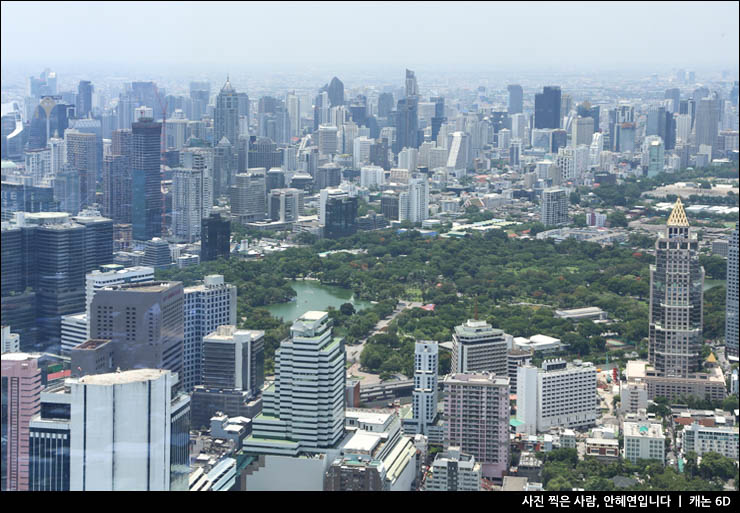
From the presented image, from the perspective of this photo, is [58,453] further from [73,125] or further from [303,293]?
[73,125]

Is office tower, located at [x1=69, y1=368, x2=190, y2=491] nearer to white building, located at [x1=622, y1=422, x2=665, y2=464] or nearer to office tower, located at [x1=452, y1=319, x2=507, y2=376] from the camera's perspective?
white building, located at [x1=622, y1=422, x2=665, y2=464]

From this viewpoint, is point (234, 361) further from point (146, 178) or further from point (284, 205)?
point (284, 205)

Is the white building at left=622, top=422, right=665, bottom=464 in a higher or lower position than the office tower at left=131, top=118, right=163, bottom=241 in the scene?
lower

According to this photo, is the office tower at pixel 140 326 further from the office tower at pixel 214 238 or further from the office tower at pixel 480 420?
the office tower at pixel 214 238

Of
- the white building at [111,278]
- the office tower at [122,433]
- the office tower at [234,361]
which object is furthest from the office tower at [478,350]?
the office tower at [122,433]

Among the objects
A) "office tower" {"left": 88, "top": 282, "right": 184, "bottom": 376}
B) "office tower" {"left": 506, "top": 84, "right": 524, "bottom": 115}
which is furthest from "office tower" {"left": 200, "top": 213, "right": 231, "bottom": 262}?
"office tower" {"left": 506, "top": 84, "right": 524, "bottom": 115}

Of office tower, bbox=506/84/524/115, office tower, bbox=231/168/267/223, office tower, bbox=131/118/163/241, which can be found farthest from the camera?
office tower, bbox=231/168/267/223

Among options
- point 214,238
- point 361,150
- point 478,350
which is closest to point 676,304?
point 478,350
